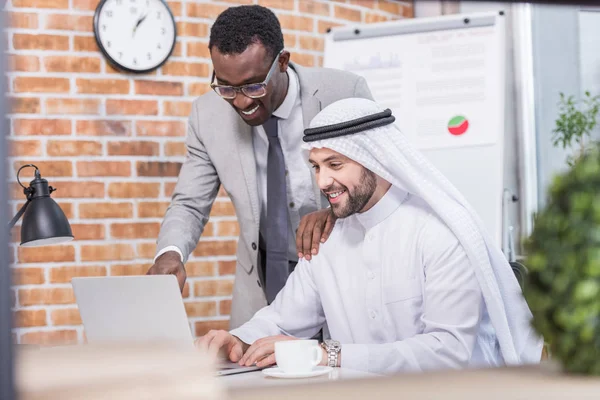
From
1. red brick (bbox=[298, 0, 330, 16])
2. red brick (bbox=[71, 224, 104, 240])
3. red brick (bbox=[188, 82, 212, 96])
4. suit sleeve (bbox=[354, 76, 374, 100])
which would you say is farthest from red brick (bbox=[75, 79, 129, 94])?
suit sleeve (bbox=[354, 76, 374, 100])

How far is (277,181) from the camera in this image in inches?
89.6

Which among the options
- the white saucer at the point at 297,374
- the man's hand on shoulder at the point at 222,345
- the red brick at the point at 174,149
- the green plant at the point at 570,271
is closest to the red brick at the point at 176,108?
the red brick at the point at 174,149

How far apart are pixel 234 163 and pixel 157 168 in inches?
32.9

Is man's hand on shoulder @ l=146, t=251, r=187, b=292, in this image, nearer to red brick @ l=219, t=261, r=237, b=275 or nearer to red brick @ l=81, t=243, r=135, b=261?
red brick @ l=81, t=243, r=135, b=261

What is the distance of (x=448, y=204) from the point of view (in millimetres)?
1891

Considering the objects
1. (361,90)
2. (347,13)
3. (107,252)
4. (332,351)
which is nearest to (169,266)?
(332,351)

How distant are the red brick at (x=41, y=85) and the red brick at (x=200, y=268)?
2.74 feet

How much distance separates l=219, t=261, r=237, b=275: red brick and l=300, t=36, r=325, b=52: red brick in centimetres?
101

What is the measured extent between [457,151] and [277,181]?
1.15 m

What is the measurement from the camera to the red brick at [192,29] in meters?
3.13

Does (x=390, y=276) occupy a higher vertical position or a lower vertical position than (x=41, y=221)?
lower

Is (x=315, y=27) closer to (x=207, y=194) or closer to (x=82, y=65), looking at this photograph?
(x=82, y=65)

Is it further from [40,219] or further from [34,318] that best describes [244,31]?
[34,318]

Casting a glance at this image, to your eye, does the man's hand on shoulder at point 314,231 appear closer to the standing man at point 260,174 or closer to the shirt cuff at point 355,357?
the standing man at point 260,174
